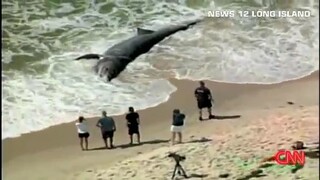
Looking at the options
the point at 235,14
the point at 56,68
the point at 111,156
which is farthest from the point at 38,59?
the point at 235,14

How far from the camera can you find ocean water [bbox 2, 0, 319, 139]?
2311 millimetres

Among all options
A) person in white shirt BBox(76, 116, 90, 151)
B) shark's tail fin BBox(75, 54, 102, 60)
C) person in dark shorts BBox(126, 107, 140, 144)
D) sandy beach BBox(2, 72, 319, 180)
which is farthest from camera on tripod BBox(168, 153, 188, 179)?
shark's tail fin BBox(75, 54, 102, 60)

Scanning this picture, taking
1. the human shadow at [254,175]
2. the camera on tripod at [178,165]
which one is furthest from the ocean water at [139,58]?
the human shadow at [254,175]

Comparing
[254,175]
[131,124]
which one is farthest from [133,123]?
[254,175]

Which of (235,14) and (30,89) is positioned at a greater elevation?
(235,14)

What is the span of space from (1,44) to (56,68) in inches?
7.2

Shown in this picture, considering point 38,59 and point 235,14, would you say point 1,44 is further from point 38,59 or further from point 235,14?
point 235,14

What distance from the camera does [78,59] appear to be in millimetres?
2334

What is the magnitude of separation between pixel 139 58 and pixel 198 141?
32 cm

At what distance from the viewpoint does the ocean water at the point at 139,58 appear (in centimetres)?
231

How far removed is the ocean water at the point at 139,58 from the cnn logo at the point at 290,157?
0.24 m

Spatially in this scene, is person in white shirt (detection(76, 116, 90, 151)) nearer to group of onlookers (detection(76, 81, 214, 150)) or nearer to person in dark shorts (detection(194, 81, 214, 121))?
group of onlookers (detection(76, 81, 214, 150))

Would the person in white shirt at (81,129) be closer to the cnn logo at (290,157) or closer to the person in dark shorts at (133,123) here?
the person in dark shorts at (133,123)

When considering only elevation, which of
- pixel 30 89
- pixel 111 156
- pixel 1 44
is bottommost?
pixel 111 156
